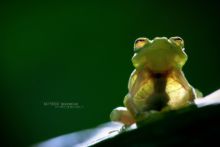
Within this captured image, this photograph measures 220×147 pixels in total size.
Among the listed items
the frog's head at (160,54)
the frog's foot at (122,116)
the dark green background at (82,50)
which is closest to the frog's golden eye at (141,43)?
the frog's head at (160,54)

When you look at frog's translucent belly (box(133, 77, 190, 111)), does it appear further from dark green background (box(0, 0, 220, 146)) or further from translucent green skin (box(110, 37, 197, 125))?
dark green background (box(0, 0, 220, 146))

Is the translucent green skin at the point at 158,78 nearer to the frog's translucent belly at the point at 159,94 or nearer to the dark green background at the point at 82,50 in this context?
the frog's translucent belly at the point at 159,94

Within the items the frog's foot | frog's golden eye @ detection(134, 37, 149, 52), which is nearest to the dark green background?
the frog's foot

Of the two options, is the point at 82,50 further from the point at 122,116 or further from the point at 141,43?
A: the point at 141,43

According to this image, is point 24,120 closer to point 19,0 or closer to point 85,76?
point 85,76

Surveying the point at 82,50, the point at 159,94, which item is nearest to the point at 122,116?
the point at 159,94

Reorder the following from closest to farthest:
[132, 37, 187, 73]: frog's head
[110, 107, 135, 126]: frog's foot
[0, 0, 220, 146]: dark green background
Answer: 1. [132, 37, 187, 73]: frog's head
2. [110, 107, 135, 126]: frog's foot
3. [0, 0, 220, 146]: dark green background

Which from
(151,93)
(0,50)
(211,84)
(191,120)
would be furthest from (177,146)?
(0,50)
